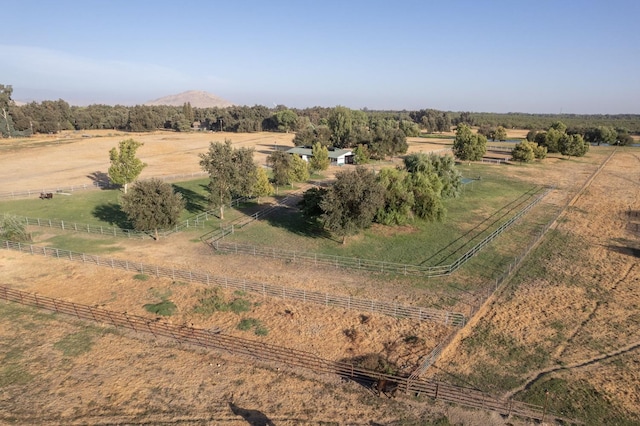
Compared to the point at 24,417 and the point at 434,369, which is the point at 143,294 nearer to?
the point at 24,417

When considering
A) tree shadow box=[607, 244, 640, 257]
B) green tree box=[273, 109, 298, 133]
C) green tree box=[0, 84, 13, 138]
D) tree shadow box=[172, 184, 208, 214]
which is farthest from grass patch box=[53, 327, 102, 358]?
green tree box=[273, 109, 298, 133]

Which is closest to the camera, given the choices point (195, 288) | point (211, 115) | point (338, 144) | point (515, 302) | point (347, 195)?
point (515, 302)

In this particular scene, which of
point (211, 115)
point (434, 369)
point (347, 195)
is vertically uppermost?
point (211, 115)

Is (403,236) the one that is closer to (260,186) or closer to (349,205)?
(349,205)

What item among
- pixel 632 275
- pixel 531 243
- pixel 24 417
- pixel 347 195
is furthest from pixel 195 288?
pixel 632 275

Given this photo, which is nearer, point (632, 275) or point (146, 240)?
point (632, 275)
